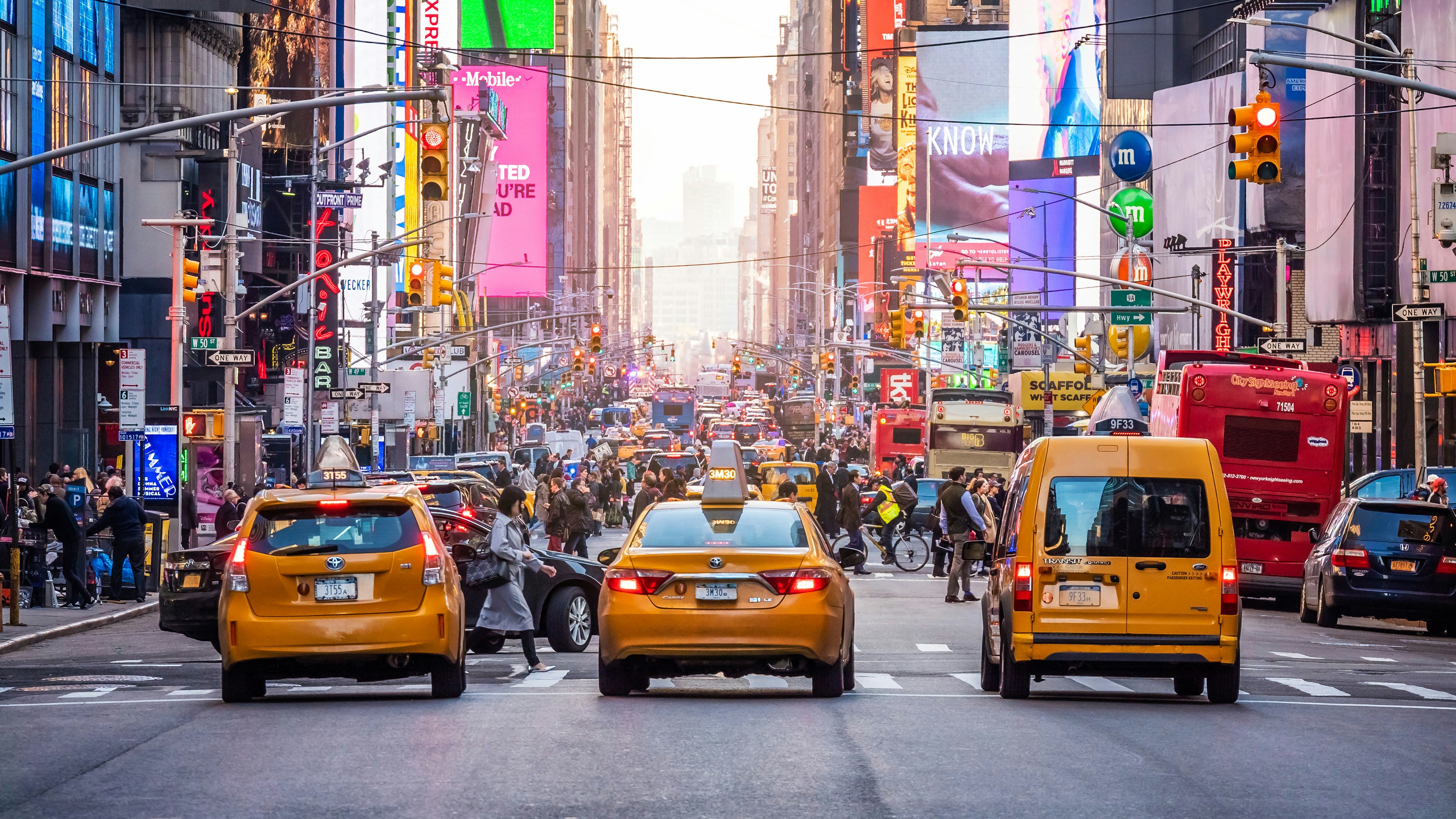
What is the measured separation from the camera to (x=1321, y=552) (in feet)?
81.9

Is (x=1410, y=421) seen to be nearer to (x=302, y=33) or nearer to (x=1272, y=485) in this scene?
(x=1272, y=485)

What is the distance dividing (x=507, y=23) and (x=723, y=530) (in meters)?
166

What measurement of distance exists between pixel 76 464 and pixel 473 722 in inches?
1340

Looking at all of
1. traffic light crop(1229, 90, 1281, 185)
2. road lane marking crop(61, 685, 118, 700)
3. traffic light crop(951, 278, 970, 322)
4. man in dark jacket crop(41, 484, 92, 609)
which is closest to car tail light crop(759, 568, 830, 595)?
road lane marking crop(61, 685, 118, 700)

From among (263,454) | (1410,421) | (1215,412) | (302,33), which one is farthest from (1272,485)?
(302,33)

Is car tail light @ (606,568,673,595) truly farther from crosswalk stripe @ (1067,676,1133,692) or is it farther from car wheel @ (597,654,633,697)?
crosswalk stripe @ (1067,676,1133,692)

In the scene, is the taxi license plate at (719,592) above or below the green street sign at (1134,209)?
below

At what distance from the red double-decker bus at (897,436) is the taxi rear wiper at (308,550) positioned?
53473 millimetres

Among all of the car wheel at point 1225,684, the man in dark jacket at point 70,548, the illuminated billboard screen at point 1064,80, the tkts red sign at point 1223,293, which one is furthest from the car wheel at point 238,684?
the illuminated billboard screen at point 1064,80

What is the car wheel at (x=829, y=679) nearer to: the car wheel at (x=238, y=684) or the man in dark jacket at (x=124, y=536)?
the car wheel at (x=238, y=684)

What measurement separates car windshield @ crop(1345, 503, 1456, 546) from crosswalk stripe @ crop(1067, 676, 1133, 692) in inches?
291

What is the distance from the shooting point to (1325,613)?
81.9ft

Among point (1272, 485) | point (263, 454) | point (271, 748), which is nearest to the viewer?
point (271, 748)

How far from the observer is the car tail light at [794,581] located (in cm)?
1391
